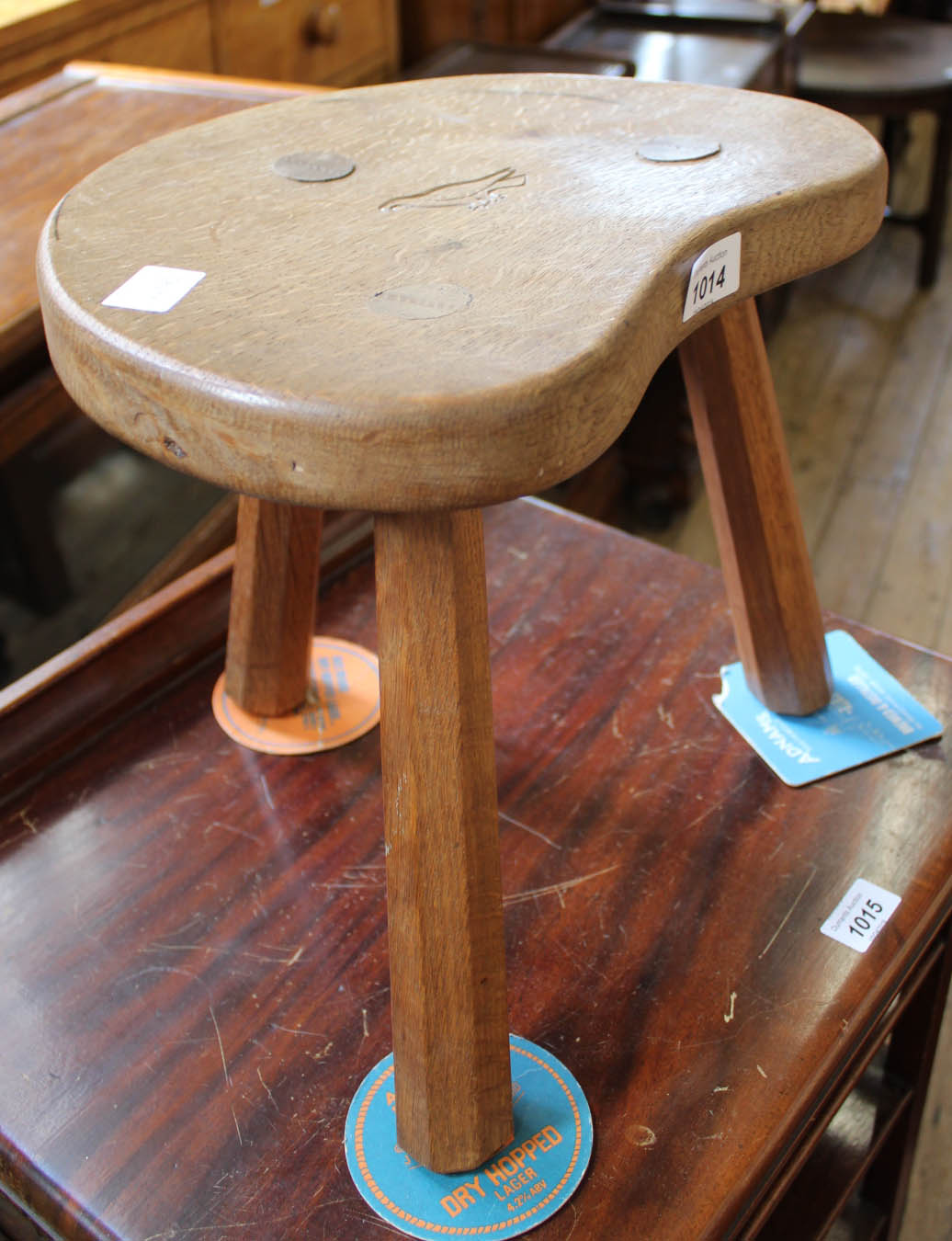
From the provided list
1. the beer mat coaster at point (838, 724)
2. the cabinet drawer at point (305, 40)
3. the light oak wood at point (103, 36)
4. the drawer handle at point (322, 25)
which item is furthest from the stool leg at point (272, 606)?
the drawer handle at point (322, 25)

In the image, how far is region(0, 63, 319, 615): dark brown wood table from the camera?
0.90 meters

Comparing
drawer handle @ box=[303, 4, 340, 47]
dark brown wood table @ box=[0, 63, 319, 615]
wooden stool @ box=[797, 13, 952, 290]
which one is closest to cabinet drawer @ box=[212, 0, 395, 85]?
drawer handle @ box=[303, 4, 340, 47]

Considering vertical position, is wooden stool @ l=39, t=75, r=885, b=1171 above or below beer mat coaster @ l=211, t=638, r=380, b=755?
above

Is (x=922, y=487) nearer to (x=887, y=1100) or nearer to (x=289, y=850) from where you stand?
(x=887, y=1100)

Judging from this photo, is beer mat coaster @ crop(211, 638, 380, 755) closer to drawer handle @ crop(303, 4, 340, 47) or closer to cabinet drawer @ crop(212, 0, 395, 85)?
cabinet drawer @ crop(212, 0, 395, 85)

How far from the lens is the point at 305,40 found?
186 cm

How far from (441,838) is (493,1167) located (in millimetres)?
202

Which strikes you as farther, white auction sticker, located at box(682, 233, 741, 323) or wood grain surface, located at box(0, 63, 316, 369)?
wood grain surface, located at box(0, 63, 316, 369)

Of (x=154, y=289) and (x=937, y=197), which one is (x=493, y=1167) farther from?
(x=937, y=197)

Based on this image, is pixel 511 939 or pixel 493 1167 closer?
pixel 493 1167

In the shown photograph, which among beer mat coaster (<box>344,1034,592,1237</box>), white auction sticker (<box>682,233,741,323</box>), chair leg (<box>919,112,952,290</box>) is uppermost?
white auction sticker (<box>682,233,741,323</box>)

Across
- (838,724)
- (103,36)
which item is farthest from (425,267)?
(103,36)

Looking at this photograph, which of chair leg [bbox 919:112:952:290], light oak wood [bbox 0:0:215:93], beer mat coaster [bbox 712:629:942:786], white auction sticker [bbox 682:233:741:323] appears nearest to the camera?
white auction sticker [bbox 682:233:741:323]

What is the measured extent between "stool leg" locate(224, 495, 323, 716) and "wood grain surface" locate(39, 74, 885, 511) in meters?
0.21
